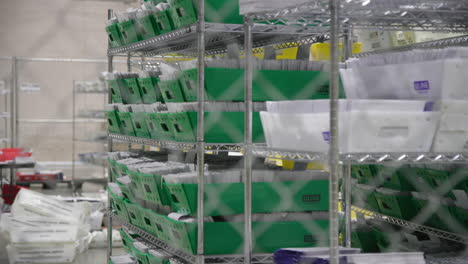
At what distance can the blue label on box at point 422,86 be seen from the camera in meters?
2.05

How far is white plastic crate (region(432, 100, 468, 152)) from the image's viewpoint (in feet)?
6.52

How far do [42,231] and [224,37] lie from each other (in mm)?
2787

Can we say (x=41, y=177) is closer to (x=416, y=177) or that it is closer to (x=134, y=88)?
(x=134, y=88)

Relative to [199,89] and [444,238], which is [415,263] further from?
[199,89]

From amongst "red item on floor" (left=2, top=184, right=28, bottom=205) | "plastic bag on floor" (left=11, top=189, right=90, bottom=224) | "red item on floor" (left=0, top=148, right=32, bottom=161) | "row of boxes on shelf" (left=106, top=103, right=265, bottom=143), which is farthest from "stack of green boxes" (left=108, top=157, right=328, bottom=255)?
"red item on floor" (left=0, top=148, right=32, bottom=161)

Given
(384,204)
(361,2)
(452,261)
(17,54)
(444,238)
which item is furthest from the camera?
(17,54)

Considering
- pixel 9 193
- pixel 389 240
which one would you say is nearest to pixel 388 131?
pixel 389 240

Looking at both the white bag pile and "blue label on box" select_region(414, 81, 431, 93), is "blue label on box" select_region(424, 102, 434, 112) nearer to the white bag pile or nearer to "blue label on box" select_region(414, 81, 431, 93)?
"blue label on box" select_region(414, 81, 431, 93)

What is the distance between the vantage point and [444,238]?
2.67 meters

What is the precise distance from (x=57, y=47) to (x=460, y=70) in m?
9.94

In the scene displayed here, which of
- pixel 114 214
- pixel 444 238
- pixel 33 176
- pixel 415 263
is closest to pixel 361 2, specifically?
pixel 415 263

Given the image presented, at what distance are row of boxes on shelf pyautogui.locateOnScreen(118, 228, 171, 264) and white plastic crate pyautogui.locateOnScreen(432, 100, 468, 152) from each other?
5.59ft

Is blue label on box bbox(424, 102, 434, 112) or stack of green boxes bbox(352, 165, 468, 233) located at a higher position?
blue label on box bbox(424, 102, 434, 112)

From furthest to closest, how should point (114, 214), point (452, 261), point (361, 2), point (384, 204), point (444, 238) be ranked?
point (114, 214) → point (384, 204) → point (444, 238) → point (452, 261) → point (361, 2)
